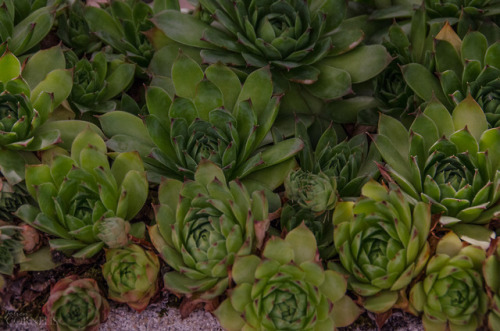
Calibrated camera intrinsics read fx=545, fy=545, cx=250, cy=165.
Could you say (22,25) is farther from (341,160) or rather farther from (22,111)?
(341,160)

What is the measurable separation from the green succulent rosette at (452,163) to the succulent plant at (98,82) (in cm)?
79

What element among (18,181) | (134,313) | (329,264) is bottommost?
(134,313)

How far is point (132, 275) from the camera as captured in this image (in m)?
1.29

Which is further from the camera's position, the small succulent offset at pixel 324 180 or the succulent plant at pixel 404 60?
the succulent plant at pixel 404 60

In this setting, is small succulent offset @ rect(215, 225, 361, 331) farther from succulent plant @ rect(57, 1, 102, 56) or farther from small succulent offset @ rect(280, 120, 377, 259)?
succulent plant @ rect(57, 1, 102, 56)

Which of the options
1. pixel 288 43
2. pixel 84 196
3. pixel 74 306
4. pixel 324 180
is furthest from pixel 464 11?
pixel 74 306

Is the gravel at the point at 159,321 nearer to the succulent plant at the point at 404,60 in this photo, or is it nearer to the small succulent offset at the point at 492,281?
the small succulent offset at the point at 492,281

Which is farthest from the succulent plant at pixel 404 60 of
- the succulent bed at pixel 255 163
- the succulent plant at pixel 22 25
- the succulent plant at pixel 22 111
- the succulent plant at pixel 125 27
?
the succulent plant at pixel 22 25

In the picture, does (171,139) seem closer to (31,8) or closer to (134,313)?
(134,313)

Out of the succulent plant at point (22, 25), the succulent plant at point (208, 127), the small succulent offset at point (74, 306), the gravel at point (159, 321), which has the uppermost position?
the succulent plant at point (22, 25)

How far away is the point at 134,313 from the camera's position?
4.54 feet

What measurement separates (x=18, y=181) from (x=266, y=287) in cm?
71

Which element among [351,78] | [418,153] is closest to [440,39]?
[351,78]

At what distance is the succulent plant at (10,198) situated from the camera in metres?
1.41
